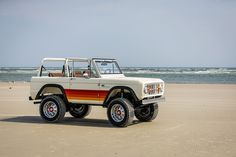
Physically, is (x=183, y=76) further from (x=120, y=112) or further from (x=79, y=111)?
(x=120, y=112)

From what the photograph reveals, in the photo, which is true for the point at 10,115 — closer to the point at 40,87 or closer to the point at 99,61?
the point at 40,87

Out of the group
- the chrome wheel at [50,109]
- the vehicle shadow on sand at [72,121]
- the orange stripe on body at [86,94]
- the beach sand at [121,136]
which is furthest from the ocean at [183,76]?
the orange stripe on body at [86,94]

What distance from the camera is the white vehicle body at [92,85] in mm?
11711

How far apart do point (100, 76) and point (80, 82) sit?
1.94 feet

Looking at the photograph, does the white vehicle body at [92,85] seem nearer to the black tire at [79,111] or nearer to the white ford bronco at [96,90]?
the white ford bronco at [96,90]

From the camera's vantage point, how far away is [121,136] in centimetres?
1022

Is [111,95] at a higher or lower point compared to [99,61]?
lower

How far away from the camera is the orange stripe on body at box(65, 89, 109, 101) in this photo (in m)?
12.1

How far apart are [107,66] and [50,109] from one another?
205cm

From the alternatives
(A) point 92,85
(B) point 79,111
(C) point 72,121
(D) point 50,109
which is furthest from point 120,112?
(B) point 79,111

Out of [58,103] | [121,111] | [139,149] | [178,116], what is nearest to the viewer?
[139,149]

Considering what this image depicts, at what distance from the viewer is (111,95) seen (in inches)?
478

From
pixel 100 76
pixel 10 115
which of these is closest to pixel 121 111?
pixel 100 76

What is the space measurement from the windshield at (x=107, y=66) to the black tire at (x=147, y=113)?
1351mm
